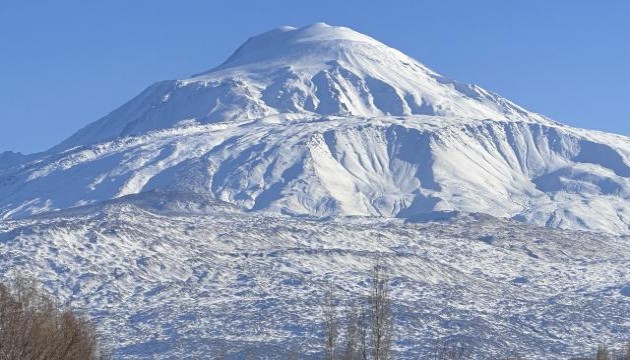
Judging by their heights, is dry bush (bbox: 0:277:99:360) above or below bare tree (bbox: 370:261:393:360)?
above

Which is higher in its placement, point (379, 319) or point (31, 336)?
point (31, 336)

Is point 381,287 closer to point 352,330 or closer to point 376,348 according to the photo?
point 376,348

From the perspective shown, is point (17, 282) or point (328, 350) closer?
point (17, 282)

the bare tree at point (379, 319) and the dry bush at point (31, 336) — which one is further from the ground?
the dry bush at point (31, 336)

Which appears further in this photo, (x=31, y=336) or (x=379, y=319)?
(x=379, y=319)

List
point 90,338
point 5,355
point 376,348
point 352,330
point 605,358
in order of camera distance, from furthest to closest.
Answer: point 605,358 < point 352,330 < point 90,338 < point 376,348 < point 5,355

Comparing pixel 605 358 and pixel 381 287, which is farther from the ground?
pixel 381 287

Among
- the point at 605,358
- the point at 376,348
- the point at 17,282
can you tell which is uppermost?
the point at 17,282

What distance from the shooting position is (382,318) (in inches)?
2739

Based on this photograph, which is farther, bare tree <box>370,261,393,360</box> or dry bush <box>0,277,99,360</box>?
bare tree <box>370,261,393,360</box>

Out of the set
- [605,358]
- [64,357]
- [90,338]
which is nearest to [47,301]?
[90,338]

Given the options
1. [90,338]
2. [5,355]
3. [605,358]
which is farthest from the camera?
[605,358]

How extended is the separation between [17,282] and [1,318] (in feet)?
53.6

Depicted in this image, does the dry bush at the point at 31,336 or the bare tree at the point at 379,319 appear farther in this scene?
the bare tree at the point at 379,319
